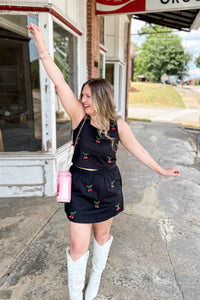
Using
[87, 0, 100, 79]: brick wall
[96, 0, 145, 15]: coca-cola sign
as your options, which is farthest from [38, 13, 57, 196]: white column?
[96, 0, 145, 15]: coca-cola sign

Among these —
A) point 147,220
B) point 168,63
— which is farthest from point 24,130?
point 168,63

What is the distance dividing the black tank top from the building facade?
2.11 metres

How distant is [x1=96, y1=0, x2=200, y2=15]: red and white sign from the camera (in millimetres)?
4141

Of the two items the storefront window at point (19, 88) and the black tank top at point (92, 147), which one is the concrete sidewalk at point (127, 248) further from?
the black tank top at point (92, 147)

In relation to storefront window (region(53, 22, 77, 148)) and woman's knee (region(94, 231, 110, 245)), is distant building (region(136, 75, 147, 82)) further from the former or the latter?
woman's knee (region(94, 231, 110, 245))

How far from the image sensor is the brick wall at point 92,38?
4687 millimetres

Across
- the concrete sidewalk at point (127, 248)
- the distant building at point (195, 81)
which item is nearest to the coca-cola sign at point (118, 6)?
the concrete sidewalk at point (127, 248)

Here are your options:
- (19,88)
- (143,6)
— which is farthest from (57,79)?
(143,6)

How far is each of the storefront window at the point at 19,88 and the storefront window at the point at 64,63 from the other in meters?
0.38

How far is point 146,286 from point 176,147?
597 centimetres

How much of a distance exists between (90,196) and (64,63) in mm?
3390

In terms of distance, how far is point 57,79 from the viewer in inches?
65.2

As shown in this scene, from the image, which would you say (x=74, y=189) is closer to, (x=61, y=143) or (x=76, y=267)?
(x=76, y=267)

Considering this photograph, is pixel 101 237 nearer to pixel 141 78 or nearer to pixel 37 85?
pixel 37 85
